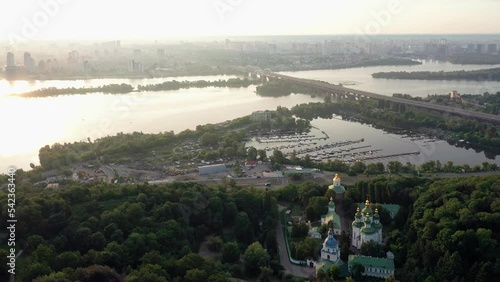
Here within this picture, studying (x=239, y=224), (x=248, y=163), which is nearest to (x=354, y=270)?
(x=239, y=224)

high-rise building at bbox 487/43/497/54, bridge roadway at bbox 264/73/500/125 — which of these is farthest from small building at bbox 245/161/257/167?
high-rise building at bbox 487/43/497/54

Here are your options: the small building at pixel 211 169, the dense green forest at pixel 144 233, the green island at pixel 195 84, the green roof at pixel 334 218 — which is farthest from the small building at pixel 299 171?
the green island at pixel 195 84

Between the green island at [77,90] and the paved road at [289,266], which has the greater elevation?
the green island at [77,90]

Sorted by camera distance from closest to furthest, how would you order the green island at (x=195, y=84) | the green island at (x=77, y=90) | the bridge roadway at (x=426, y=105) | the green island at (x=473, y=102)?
the bridge roadway at (x=426, y=105), the green island at (x=473, y=102), the green island at (x=77, y=90), the green island at (x=195, y=84)

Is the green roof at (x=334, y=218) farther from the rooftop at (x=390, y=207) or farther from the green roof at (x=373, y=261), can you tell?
the green roof at (x=373, y=261)

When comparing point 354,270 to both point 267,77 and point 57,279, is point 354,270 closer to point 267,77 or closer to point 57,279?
point 57,279

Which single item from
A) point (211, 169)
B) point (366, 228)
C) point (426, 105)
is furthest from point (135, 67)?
point (366, 228)

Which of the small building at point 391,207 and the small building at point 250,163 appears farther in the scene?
the small building at point 250,163
